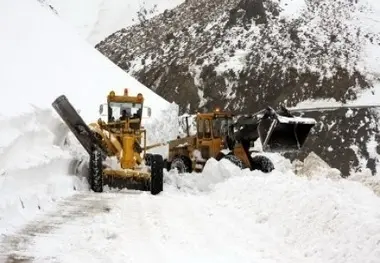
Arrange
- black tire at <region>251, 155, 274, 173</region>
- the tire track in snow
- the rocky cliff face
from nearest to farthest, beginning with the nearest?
the tire track in snow
black tire at <region>251, 155, 274, 173</region>
the rocky cliff face

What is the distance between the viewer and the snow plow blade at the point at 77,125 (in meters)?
13.4

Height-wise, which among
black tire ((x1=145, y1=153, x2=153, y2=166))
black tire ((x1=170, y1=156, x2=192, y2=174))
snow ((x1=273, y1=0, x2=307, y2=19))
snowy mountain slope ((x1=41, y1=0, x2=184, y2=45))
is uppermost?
snowy mountain slope ((x1=41, y1=0, x2=184, y2=45))

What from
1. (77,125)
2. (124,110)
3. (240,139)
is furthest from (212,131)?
(77,125)

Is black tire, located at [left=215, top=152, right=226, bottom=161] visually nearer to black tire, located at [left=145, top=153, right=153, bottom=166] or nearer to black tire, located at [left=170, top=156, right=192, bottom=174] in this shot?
black tire, located at [left=170, top=156, right=192, bottom=174]

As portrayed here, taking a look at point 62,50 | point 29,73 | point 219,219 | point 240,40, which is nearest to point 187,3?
point 240,40

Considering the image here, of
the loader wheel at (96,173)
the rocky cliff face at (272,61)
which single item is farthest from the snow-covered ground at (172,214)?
the rocky cliff face at (272,61)

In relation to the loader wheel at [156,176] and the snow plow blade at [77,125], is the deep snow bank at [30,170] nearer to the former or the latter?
the snow plow blade at [77,125]

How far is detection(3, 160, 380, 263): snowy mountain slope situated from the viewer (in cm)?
601

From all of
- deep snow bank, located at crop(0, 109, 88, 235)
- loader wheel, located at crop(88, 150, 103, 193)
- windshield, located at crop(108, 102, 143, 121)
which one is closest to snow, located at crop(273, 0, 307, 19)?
windshield, located at crop(108, 102, 143, 121)

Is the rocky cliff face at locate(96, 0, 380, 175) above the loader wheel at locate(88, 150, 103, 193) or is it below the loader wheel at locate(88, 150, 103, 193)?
above

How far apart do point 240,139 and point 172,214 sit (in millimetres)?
6659

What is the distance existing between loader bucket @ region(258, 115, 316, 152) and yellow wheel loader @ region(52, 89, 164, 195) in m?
2.70

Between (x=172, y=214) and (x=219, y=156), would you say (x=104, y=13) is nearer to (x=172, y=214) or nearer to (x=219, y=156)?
(x=219, y=156)

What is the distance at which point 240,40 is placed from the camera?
41594mm
